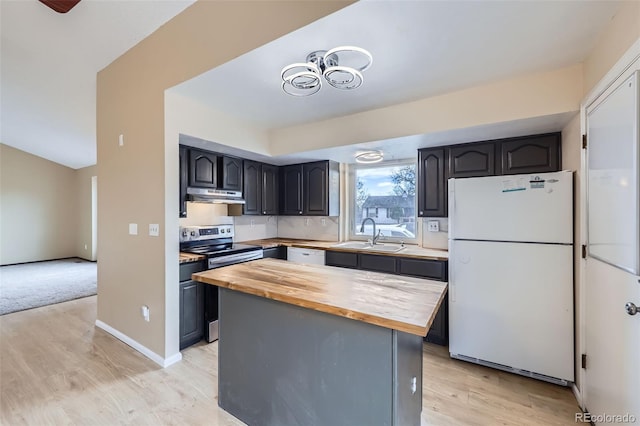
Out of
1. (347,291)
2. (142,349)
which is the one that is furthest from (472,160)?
(142,349)

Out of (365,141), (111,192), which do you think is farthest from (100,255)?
(365,141)

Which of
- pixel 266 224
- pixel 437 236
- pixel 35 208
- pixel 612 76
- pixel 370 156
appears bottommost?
pixel 437 236

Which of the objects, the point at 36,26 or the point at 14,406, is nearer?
the point at 14,406

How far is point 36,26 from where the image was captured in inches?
107

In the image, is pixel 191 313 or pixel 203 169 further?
pixel 203 169

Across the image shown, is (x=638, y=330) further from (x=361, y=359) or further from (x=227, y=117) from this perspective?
(x=227, y=117)

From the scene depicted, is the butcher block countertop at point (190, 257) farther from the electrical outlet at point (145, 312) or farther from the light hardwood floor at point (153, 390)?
the light hardwood floor at point (153, 390)

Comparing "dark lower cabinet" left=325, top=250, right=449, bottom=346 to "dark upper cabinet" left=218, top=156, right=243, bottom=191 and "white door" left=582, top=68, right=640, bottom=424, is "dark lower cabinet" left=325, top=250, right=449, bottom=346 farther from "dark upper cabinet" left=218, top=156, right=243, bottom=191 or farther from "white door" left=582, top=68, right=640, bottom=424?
"dark upper cabinet" left=218, top=156, right=243, bottom=191

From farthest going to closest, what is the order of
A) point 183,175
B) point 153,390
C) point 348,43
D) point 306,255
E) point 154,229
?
point 306,255
point 183,175
point 154,229
point 153,390
point 348,43

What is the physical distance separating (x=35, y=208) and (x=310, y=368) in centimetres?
896

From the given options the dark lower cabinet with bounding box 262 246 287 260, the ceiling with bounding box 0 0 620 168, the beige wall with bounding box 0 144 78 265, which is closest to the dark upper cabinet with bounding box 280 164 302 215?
the ceiling with bounding box 0 0 620 168

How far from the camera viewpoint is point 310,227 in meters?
4.46

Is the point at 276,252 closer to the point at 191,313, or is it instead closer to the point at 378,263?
the point at 191,313

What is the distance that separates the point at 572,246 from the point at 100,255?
183 inches
